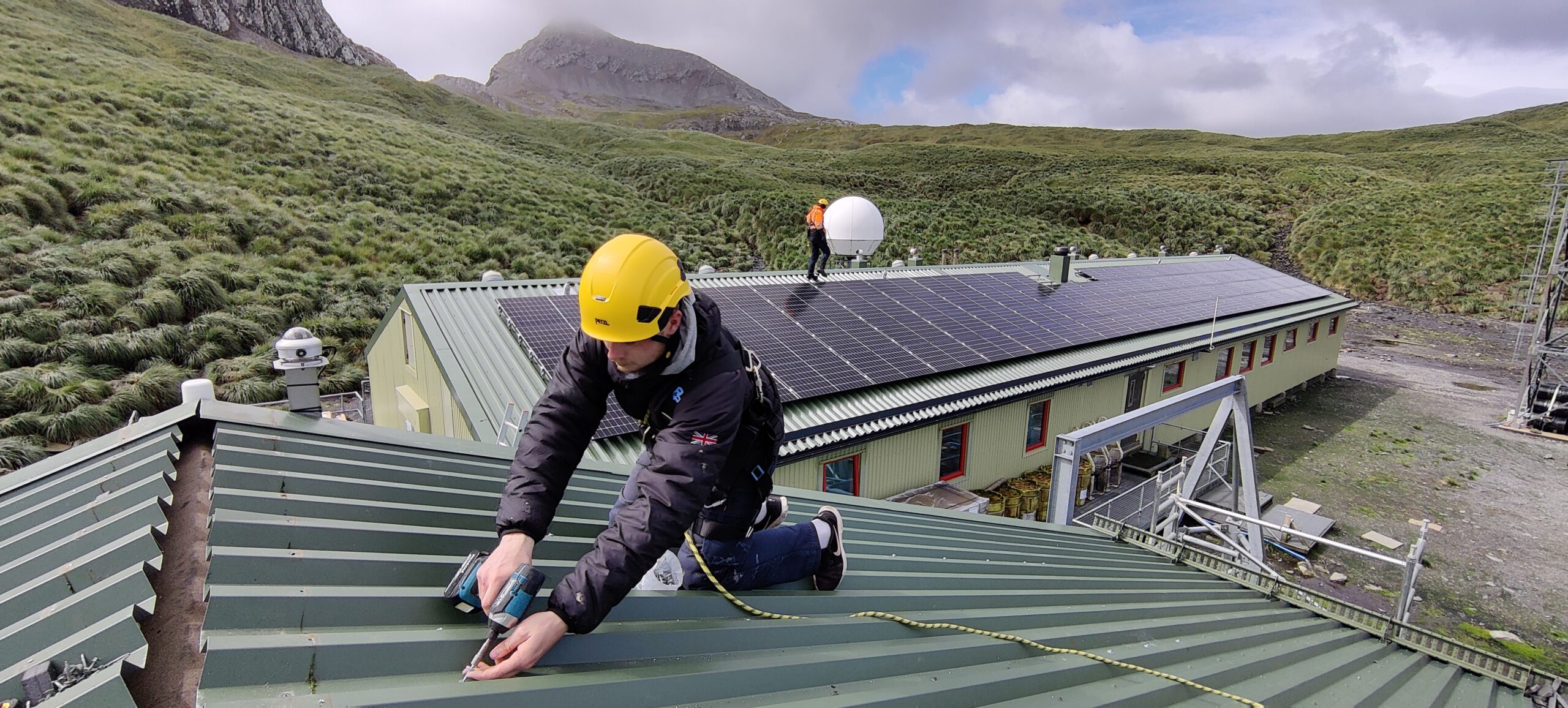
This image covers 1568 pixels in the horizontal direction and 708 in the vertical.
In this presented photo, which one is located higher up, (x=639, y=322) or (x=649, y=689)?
(x=639, y=322)

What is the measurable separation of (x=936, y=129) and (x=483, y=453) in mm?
145905

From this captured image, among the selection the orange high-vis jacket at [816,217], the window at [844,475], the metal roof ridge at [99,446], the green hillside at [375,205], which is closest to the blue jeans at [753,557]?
the metal roof ridge at [99,446]

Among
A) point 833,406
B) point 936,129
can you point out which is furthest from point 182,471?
point 936,129

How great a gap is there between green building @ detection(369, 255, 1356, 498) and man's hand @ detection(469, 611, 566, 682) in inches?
235

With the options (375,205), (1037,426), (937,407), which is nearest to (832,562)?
(937,407)

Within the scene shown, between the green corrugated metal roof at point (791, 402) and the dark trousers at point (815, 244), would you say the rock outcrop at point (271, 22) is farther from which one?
the dark trousers at point (815, 244)

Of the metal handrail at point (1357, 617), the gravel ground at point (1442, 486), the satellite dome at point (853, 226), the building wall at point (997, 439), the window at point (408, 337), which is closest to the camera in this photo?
the metal handrail at point (1357, 617)

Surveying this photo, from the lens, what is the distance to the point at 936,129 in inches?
5438

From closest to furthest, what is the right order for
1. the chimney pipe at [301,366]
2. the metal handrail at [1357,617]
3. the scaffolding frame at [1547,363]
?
the chimney pipe at [301,366] → the metal handrail at [1357,617] → the scaffolding frame at [1547,363]

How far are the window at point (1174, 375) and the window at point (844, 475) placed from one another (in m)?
10.3

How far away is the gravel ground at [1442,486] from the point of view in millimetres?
11484

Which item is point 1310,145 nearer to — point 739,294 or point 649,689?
point 739,294

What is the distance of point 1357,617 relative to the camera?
6.12m

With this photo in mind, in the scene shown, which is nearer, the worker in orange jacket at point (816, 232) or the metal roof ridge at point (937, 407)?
the metal roof ridge at point (937, 407)
